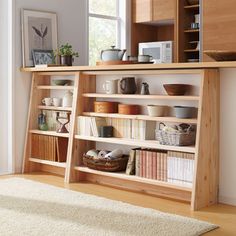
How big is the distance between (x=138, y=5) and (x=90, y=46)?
1.09 metres

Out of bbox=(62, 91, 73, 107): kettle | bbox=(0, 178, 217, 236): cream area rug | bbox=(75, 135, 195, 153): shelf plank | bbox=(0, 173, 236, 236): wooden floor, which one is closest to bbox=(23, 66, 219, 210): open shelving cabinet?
bbox=(75, 135, 195, 153): shelf plank

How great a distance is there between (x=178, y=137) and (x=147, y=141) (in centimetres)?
35

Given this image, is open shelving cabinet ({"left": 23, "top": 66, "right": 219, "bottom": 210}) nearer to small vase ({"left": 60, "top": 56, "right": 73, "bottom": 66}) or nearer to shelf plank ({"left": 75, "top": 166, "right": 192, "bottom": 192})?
shelf plank ({"left": 75, "top": 166, "right": 192, "bottom": 192})

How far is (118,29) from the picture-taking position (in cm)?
670

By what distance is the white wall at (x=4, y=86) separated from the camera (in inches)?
194

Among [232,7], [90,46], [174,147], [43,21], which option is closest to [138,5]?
[90,46]

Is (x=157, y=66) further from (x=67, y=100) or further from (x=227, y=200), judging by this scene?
(x=67, y=100)

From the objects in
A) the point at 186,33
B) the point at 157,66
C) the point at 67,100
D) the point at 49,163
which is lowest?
the point at 49,163

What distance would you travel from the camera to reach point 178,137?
3.67 m

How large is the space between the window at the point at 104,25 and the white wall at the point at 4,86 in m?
1.43

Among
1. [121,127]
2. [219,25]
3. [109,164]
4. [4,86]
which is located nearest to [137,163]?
[109,164]

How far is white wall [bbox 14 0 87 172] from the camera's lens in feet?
16.2

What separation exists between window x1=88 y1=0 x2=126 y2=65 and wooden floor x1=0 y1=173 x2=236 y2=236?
2.28 metres

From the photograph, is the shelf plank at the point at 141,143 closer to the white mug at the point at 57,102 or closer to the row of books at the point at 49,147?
the row of books at the point at 49,147
